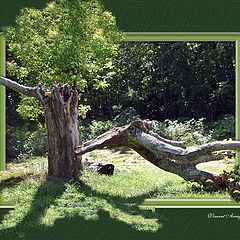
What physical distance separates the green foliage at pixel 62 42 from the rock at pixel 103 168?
3.80 feet

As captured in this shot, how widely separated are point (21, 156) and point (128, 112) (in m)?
1.62

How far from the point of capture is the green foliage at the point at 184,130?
25.5 feet

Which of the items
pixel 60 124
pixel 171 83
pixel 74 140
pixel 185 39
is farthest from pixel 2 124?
pixel 185 39

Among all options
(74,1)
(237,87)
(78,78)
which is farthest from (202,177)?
(74,1)

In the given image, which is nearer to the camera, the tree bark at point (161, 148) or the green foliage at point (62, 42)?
the tree bark at point (161, 148)

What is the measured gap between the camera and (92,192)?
712cm

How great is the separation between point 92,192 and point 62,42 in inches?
79.0

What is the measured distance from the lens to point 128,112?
7.78 metres

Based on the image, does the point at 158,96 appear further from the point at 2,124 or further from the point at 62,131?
the point at 2,124

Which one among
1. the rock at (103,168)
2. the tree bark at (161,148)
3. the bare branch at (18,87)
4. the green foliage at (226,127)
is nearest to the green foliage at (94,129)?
the tree bark at (161,148)

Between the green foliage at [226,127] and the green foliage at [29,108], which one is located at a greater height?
the green foliage at [29,108]

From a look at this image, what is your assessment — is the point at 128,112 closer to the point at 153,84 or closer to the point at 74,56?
the point at 153,84

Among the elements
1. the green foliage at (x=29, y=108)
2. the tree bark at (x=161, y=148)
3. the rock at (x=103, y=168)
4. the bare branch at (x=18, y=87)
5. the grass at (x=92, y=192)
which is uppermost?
the bare branch at (x=18, y=87)

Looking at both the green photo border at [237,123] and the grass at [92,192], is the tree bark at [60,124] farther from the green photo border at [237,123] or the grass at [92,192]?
the green photo border at [237,123]
